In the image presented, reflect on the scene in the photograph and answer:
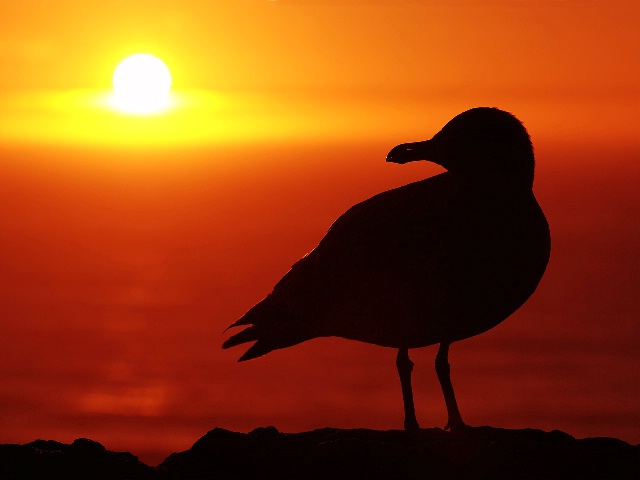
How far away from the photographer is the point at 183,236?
12975cm

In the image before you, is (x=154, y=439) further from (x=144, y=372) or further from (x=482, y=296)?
(x=482, y=296)

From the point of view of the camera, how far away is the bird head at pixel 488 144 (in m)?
11.1

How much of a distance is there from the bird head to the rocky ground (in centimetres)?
208

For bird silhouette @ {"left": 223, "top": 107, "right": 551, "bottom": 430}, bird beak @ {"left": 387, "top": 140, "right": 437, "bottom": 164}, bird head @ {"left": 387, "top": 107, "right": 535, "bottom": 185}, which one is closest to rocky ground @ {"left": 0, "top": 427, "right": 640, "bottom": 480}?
bird silhouette @ {"left": 223, "top": 107, "right": 551, "bottom": 430}

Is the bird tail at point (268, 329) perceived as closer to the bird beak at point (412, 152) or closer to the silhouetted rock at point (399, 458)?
the silhouetted rock at point (399, 458)

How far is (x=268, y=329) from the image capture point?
11.9 metres

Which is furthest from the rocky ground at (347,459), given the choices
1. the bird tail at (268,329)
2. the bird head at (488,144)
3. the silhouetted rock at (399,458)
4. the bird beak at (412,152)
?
the bird beak at (412,152)

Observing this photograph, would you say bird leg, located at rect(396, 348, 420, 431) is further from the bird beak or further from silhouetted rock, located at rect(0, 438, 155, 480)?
silhouetted rock, located at rect(0, 438, 155, 480)

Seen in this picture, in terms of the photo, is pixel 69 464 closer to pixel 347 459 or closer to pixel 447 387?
pixel 347 459

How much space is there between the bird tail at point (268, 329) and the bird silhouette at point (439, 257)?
1 centimetres

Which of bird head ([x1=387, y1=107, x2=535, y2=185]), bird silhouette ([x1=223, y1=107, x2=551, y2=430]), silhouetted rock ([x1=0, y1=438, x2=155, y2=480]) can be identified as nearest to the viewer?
silhouetted rock ([x1=0, y1=438, x2=155, y2=480])

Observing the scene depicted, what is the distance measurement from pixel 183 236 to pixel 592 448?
121 meters

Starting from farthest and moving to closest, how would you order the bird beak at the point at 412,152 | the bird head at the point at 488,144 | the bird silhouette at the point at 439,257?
the bird beak at the point at 412,152
the bird head at the point at 488,144
the bird silhouette at the point at 439,257

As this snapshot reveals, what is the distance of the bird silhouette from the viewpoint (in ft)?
35.4
